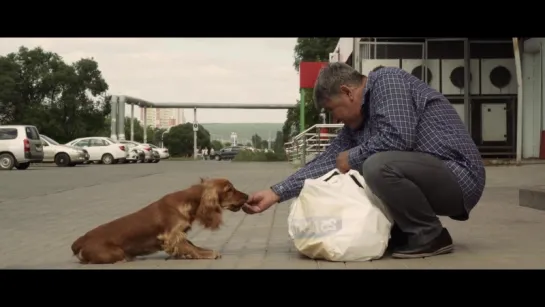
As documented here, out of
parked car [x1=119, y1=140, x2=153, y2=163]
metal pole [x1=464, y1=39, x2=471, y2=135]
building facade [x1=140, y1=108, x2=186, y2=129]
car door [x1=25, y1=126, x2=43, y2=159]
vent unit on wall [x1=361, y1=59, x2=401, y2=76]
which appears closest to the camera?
car door [x1=25, y1=126, x2=43, y2=159]

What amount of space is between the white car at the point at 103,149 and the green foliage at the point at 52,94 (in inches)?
906

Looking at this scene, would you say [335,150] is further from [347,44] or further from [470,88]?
[347,44]

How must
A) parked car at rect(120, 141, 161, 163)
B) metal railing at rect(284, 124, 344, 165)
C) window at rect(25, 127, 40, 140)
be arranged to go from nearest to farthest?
metal railing at rect(284, 124, 344, 165) → window at rect(25, 127, 40, 140) → parked car at rect(120, 141, 161, 163)

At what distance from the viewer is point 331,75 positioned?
16.2 feet

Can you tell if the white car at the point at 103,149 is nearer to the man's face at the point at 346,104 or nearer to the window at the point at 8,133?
the window at the point at 8,133

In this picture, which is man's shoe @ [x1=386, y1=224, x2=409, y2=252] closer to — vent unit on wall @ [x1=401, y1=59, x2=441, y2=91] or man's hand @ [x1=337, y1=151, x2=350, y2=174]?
man's hand @ [x1=337, y1=151, x2=350, y2=174]

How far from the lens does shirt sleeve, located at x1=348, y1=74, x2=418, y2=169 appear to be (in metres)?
4.75

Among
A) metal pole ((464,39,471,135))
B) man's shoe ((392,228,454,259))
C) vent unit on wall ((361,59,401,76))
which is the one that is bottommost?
man's shoe ((392,228,454,259))

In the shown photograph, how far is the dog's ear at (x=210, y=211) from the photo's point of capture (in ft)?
16.2

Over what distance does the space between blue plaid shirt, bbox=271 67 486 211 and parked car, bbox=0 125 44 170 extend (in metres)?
26.2

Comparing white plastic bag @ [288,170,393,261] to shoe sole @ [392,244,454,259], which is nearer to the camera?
white plastic bag @ [288,170,393,261]

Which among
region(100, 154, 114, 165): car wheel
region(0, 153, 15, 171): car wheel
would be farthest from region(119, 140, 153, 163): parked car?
region(0, 153, 15, 171): car wheel

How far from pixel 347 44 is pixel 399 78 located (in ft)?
→ 113
